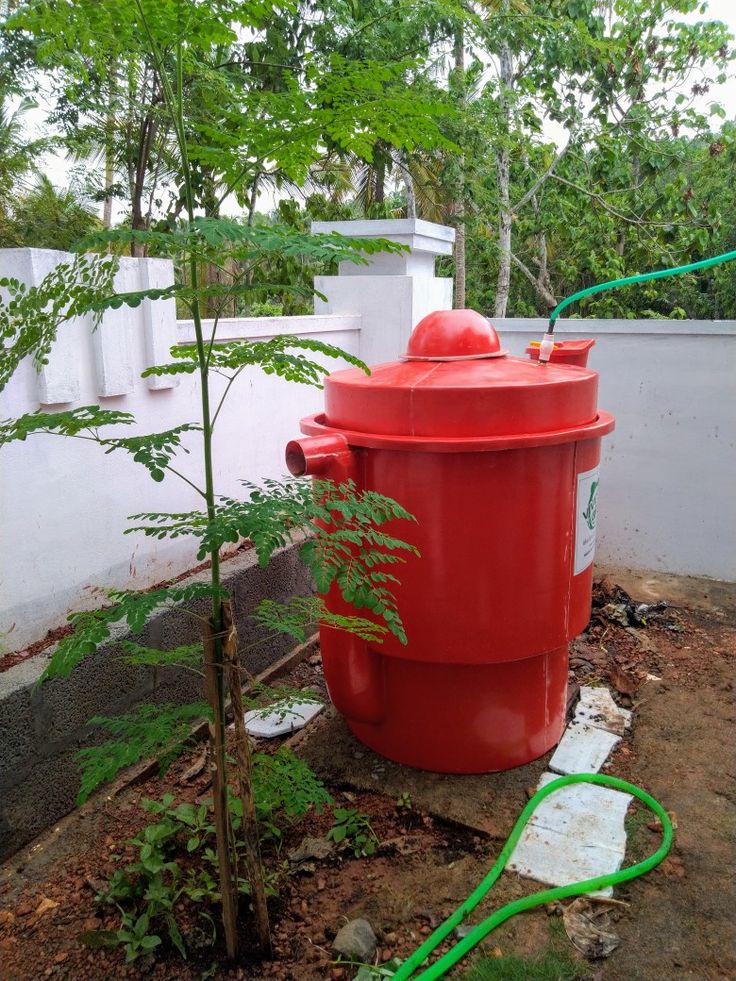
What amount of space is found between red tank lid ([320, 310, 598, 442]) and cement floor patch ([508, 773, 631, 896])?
1250 mm

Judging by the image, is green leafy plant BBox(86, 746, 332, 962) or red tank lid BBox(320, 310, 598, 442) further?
red tank lid BBox(320, 310, 598, 442)

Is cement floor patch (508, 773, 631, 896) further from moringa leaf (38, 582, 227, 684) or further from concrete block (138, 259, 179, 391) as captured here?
concrete block (138, 259, 179, 391)

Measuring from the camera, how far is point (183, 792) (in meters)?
2.51

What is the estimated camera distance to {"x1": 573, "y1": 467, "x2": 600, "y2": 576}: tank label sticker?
2525 millimetres

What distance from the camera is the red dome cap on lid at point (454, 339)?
100 inches

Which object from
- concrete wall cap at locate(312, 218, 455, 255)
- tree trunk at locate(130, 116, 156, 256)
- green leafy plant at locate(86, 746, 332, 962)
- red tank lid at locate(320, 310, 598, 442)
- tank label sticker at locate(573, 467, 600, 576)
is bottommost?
green leafy plant at locate(86, 746, 332, 962)

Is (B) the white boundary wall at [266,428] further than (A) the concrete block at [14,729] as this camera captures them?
Yes

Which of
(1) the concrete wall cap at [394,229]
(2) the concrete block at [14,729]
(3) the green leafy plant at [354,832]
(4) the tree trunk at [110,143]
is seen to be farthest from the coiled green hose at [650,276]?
(4) the tree trunk at [110,143]

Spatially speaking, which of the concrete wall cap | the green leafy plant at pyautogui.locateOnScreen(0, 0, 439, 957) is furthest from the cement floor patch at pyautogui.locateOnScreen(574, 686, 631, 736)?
the concrete wall cap

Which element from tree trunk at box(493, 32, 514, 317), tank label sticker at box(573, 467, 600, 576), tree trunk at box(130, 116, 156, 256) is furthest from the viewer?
tree trunk at box(493, 32, 514, 317)

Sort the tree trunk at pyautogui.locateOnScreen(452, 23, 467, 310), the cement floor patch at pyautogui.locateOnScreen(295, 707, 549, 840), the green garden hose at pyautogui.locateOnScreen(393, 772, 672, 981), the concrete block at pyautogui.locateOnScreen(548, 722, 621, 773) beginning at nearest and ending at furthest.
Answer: the green garden hose at pyautogui.locateOnScreen(393, 772, 672, 981) < the cement floor patch at pyautogui.locateOnScreen(295, 707, 549, 840) < the concrete block at pyautogui.locateOnScreen(548, 722, 621, 773) < the tree trunk at pyautogui.locateOnScreen(452, 23, 467, 310)

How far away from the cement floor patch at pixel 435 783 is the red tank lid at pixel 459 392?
48.0 inches

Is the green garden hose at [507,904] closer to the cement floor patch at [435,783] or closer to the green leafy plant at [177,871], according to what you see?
the cement floor patch at [435,783]

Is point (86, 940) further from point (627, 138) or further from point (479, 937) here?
point (627, 138)
